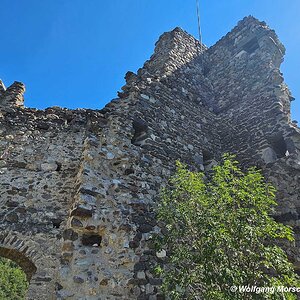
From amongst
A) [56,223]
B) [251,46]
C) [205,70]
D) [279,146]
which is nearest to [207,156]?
[279,146]

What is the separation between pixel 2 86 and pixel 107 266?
5520mm

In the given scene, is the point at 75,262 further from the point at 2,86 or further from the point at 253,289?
the point at 2,86

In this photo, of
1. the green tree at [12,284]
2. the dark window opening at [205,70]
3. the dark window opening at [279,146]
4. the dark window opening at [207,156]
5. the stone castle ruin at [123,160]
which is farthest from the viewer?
the green tree at [12,284]

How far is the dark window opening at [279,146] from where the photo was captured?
7207mm

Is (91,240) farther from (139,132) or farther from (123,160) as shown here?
(139,132)

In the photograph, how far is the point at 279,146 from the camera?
7.38m

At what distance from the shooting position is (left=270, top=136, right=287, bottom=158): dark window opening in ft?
23.6

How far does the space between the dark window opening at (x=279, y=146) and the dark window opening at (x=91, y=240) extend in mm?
4539

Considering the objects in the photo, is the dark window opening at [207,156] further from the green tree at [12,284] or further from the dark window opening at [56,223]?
the green tree at [12,284]

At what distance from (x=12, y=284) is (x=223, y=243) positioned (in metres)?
14.5

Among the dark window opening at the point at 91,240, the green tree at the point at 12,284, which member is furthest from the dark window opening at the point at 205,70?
the green tree at the point at 12,284

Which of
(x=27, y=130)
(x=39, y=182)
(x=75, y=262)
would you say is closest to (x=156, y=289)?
(x=75, y=262)

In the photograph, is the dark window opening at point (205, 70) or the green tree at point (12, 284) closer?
the dark window opening at point (205, 70)

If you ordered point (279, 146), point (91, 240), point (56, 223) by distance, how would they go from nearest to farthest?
point (91, 240) → point (56, 223) → point (279, 146)
